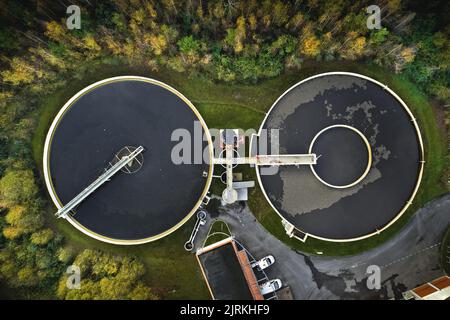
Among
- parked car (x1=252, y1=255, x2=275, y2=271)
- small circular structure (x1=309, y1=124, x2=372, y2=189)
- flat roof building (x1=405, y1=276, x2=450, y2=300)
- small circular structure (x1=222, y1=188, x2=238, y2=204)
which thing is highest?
small circular structure (x1=309, y1=124, x2=372, y2=189)

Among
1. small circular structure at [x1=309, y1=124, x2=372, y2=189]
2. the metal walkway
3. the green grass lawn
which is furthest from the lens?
small circular structure at [x1=309, y1=124, x2=372, y2=189]

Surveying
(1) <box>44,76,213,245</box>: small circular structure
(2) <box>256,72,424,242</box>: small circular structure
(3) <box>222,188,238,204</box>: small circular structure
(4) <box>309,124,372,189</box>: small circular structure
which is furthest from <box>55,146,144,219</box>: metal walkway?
(4) <box>309,124,372,189</box>: small circular structure

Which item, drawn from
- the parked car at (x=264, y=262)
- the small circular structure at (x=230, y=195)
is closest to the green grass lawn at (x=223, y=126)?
the parked car at (x=264, y=262)

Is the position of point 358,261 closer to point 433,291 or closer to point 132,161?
point 433,291

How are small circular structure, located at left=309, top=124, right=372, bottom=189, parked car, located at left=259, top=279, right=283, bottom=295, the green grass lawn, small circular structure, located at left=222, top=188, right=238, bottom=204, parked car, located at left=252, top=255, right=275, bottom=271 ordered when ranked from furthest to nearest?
1. small circular structure, located at left=309, top=124, right=372, bottom=189
2. the green grass lawn
3. parked car, located at left=252, top=255, right=275, bottom=271
4. parked car, located at left=259, top=279, right=283, bottom=295
5. small circular structure, located at left=222, top=188, right=238, bottom=204

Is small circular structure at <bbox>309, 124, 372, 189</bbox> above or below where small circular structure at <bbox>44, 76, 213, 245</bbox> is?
above

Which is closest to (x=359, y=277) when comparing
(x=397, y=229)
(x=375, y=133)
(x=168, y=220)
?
(x=397, y=229)

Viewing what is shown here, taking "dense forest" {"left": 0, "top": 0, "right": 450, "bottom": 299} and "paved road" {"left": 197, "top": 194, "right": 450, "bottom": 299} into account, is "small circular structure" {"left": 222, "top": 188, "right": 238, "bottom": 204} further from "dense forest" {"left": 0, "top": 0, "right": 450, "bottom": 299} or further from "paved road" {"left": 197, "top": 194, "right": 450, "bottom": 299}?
"dense forest" {"left": 0, "top": 0, "right": 450, "bottom": 299}
